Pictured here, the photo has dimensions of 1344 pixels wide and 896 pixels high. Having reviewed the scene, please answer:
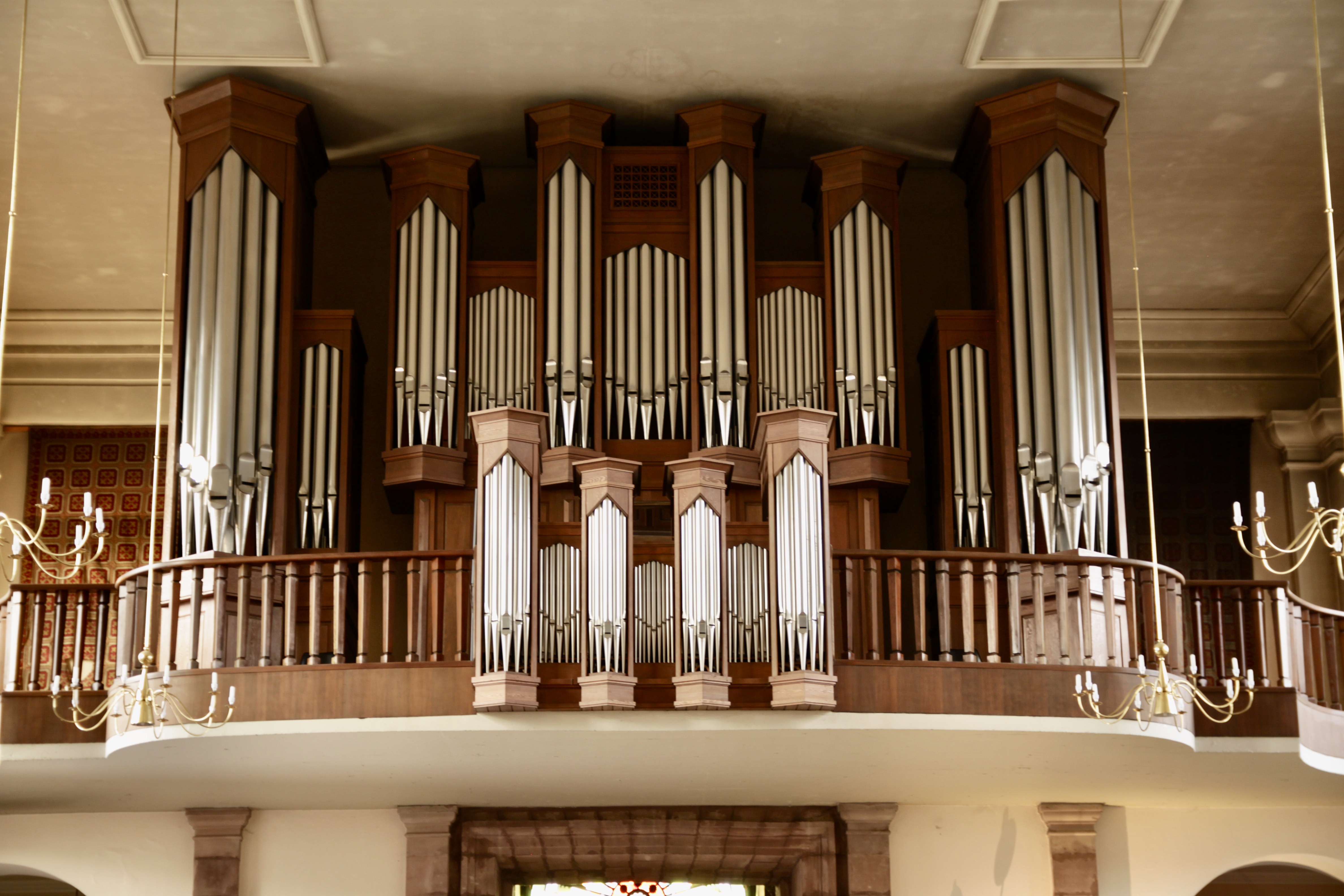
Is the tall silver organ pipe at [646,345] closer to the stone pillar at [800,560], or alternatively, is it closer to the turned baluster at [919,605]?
the stone pillar at [800,560]

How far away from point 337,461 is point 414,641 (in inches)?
75.6

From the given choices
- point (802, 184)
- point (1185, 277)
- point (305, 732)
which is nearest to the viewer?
point (305, 732)

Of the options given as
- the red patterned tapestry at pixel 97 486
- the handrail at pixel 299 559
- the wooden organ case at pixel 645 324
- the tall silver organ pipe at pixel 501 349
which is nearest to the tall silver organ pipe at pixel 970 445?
the wooden organ case at pixel 645 324

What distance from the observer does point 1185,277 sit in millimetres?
14312

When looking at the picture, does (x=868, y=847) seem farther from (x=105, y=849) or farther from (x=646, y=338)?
(x=105, y=849)

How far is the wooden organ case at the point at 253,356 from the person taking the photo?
1062 centimetres

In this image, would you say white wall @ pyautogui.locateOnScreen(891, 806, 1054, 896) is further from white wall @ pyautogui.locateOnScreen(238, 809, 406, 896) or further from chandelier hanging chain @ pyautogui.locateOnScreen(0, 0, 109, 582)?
chandelier hanging chain @ pyautogui.locateOnScreen(0, 0, 109, 582)

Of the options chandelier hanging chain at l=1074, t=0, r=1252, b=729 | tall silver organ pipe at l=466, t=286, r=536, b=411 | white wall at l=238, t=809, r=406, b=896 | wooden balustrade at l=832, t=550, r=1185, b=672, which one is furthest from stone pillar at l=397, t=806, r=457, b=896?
chandelier hanging chain at l=1074, t=0, r=1252, b=729

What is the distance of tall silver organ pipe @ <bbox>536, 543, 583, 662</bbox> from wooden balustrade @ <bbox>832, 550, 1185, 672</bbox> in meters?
1.45

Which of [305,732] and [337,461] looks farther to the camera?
[337,461]

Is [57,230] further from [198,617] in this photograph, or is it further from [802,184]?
[802,184]

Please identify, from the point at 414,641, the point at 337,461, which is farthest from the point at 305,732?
the point at 337,461

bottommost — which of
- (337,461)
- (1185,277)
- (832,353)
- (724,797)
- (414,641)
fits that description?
(724,797)

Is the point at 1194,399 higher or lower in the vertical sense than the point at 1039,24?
lower
